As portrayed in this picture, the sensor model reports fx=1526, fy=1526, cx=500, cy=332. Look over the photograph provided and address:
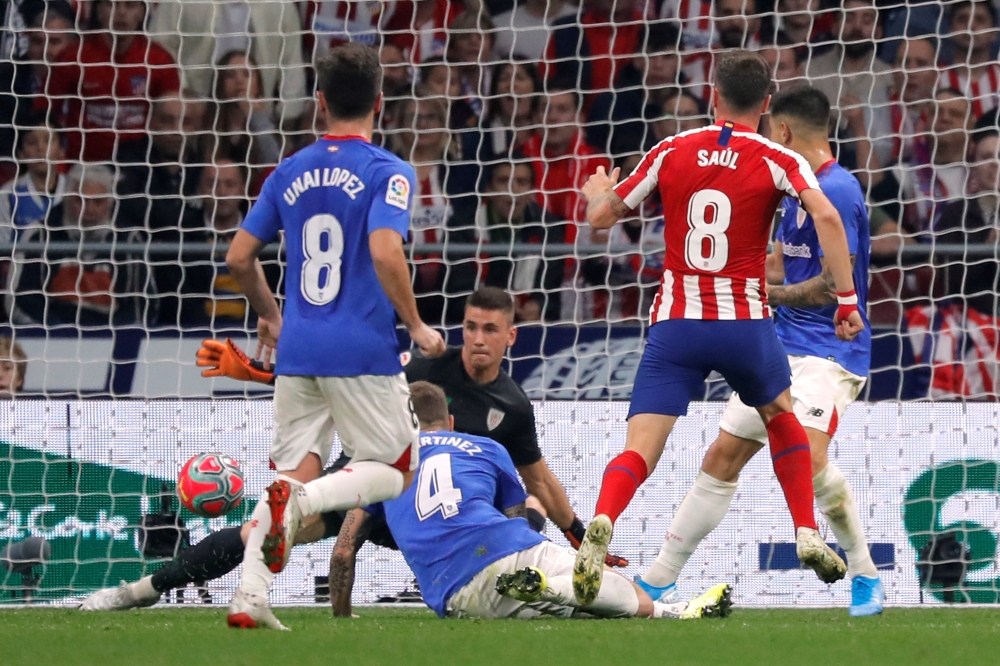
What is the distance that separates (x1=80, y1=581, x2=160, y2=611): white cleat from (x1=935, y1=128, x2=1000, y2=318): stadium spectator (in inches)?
218

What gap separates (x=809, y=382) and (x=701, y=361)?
0.99 meters

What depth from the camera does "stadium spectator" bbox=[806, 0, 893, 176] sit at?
1003 centimetres

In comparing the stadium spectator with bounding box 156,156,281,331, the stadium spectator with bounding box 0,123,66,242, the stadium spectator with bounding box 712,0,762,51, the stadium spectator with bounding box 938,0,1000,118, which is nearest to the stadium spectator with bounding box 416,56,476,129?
the stadium spectator with bounding box 156,156,281,331

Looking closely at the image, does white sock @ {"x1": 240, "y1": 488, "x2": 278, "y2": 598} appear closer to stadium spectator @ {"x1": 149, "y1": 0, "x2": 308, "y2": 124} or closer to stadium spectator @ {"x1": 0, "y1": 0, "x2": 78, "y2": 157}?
stadium spectator @ {"x1": 149, "y1": 0, "x2": 308, "y2": 124}

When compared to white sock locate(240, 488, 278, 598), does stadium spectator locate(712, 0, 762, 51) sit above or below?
above

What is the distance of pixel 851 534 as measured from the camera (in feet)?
20.4

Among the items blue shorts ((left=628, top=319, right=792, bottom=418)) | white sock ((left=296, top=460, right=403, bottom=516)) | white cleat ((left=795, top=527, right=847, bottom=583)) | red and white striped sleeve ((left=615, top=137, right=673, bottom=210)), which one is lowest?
white cleat ((left=795, top=527, right=847, bottom=583))

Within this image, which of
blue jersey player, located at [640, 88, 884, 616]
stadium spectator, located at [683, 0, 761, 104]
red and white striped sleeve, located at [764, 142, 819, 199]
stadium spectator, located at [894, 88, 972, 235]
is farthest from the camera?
stadium spectator, located at [683, 0, 761, 104]

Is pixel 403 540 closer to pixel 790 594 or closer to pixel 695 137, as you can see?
pixel 695 137

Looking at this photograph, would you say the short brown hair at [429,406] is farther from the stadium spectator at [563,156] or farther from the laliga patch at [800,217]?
the stadium spectator at [563,156]

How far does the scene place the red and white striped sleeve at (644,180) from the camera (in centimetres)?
533

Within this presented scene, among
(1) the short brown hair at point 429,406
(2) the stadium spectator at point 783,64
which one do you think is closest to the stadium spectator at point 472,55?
(2) the stadium spectator at point 783,64

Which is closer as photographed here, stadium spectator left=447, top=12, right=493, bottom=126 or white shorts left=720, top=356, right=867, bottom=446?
white shorts left=720, top=356, right=867, bottom=446

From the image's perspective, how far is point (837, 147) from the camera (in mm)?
9625
